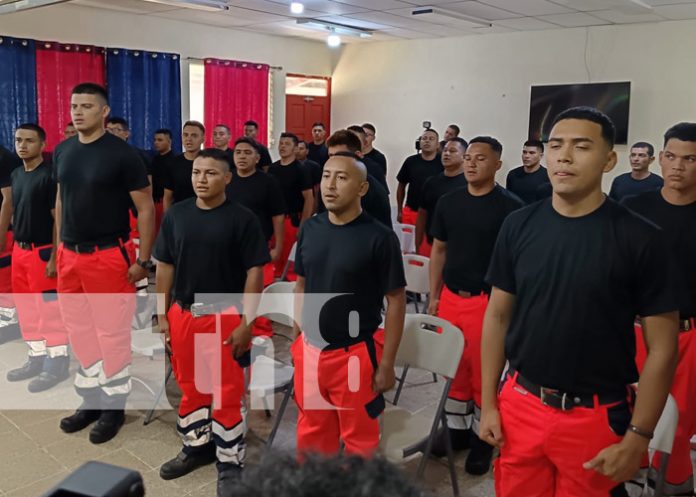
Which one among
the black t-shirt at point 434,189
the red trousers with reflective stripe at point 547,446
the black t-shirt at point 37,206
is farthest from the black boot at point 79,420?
the black t-shirt at point 434,189

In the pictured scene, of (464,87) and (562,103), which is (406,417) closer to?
(562,103)

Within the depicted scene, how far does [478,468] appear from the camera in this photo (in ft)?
10.2

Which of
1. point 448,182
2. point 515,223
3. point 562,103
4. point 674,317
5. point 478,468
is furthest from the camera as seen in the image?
point 562,103

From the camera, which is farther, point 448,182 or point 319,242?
point 448,182

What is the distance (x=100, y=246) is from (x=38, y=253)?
3.66ft

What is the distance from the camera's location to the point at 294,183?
5.93 m

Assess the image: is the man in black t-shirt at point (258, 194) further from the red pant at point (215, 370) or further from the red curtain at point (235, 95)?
the red curtain at point (235, 95)

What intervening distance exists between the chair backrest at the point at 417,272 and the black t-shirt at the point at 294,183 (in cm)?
189

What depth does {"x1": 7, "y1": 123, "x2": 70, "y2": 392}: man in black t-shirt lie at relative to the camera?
4.11 meters

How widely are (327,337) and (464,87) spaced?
7.09 meters

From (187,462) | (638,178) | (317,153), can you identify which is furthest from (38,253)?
(638,178)

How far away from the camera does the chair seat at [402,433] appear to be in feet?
8.09

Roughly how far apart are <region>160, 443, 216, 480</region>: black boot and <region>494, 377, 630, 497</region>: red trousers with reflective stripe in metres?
1.66

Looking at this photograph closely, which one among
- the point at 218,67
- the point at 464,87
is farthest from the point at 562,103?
the point at 218,67
